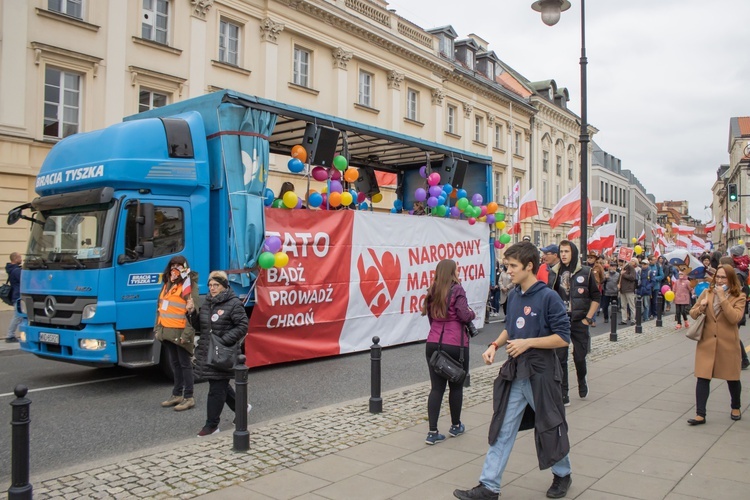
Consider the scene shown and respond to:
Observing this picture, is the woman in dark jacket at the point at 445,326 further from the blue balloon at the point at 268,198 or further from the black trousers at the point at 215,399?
the blue balloon at the point at 268,198

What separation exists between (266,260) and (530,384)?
17.4ft

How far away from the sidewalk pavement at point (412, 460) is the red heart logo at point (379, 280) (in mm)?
3821

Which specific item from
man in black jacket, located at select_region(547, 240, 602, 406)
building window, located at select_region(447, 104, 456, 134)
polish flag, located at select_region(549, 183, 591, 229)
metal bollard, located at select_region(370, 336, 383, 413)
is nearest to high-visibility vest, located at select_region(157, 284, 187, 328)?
metal bollard, located at select_region(370, 336, 383, 413)

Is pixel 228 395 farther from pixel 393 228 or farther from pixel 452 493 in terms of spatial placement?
pixel 393 228

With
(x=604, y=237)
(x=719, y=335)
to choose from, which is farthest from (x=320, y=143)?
(x=604, y=237)

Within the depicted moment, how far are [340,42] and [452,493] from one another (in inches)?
915

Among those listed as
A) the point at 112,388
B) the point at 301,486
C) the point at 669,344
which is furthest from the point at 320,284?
the point at 669,344

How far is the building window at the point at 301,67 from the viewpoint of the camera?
2394cm

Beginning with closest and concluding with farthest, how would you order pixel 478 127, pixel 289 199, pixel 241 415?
pixel 241 415
pixel 289 199
pixel 478 127

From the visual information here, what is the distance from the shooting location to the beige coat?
6496 mm

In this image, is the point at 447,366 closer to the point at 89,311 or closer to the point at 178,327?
the point at 178,327

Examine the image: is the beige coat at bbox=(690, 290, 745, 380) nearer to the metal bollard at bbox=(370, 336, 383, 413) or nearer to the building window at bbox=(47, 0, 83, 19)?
the metal bollard at bbox=(370, 336, 383, 413)

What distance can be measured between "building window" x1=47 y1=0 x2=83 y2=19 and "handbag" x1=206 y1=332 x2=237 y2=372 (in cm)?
1433

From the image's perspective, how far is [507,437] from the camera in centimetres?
441
